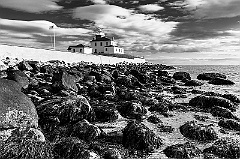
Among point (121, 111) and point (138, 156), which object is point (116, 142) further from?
point (121, 111)

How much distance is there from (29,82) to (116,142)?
34.5ft

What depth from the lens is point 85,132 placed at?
7469 mm

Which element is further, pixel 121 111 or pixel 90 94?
pixel 90 94

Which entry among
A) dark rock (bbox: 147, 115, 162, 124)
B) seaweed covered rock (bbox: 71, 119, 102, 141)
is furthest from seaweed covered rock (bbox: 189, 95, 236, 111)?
seaweed covered rock (bbox: 71, 119, 102, 141)

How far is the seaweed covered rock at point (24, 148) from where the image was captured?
5797 mm

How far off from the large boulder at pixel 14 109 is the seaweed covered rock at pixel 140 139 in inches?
119

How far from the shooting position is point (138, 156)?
655 centimetres

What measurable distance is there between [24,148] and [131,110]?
525 cm

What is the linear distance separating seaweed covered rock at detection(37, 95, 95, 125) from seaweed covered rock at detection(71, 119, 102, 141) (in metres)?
0.95

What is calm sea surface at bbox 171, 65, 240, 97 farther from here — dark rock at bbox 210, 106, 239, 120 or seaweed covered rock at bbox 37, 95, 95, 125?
seaweed covered rock at bbox 37, 95, 95, 125

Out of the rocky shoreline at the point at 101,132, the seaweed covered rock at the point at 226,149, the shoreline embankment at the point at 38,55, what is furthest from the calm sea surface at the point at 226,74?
the shoreline embankment at the point at 38,55

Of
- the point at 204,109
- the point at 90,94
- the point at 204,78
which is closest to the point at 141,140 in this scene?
A: the point at 204,109

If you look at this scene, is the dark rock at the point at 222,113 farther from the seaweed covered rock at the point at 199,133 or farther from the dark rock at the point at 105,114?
the dark rock at the point at 105,114

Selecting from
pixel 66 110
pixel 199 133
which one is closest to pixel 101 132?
pixel 66 110
